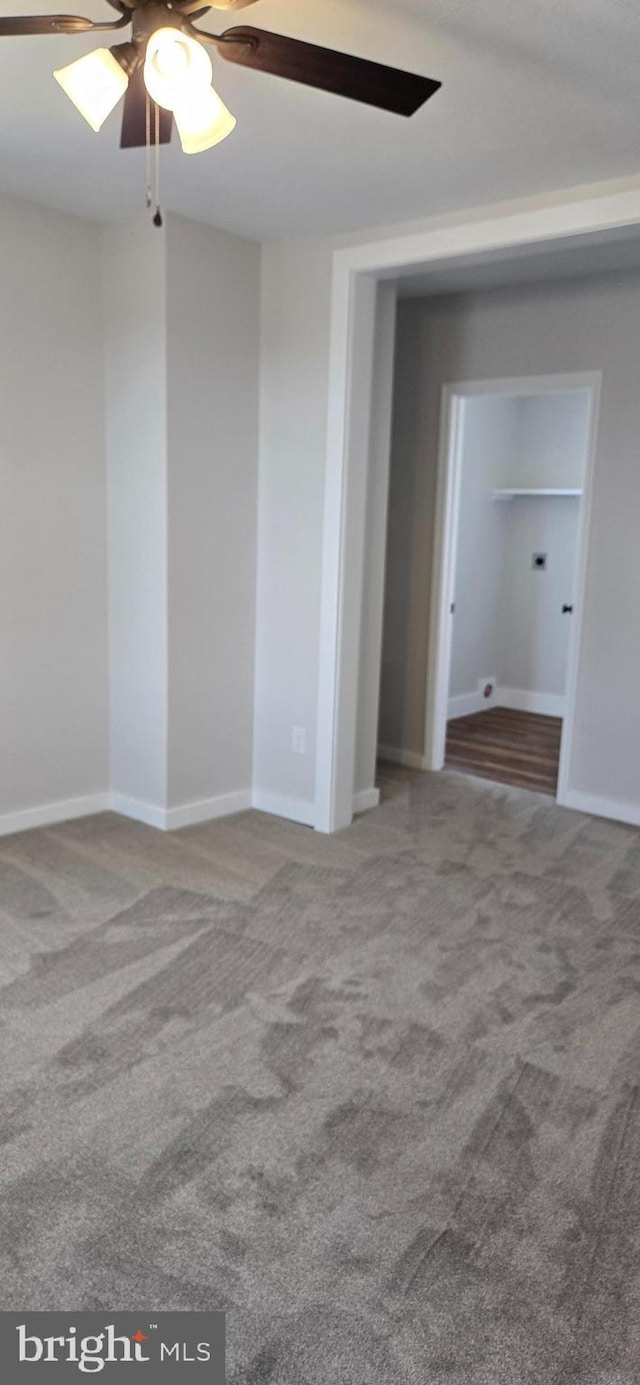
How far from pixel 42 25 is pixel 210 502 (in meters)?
2.31

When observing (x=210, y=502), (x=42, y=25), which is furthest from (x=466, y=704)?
(x=42, y=25)

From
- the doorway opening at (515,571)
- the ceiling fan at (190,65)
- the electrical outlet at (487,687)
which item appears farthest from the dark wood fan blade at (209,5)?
the electrical outlet at (487,687)

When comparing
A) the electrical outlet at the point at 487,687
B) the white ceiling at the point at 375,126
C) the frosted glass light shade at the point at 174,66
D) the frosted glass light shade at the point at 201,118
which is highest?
the white ceiling at the point at 375,126

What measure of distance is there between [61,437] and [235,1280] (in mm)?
3238

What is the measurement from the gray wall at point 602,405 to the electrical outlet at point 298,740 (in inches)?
53.2

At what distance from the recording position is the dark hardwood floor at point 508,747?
529 centimetres

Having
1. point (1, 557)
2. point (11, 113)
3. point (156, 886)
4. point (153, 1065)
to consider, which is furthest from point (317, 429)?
point (153, 1065)

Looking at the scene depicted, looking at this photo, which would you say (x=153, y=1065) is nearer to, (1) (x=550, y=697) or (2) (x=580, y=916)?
(2) (x=580, y=916)

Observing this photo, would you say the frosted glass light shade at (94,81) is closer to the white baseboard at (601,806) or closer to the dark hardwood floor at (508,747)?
the white baseboard at (601,806)

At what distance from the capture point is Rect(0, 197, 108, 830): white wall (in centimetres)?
383

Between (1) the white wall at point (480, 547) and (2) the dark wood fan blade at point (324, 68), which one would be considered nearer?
(2) the dark wood fan blade at point (324, 68)

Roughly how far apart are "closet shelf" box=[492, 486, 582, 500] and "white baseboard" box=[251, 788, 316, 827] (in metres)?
3.22

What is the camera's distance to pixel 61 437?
4.04 metres

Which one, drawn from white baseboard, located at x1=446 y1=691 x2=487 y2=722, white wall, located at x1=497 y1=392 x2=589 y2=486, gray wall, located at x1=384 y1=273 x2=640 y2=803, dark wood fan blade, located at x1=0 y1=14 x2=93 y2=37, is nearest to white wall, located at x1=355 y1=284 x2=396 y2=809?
gray wall, located at x1=384 y1=273 x2=640 y2=803
